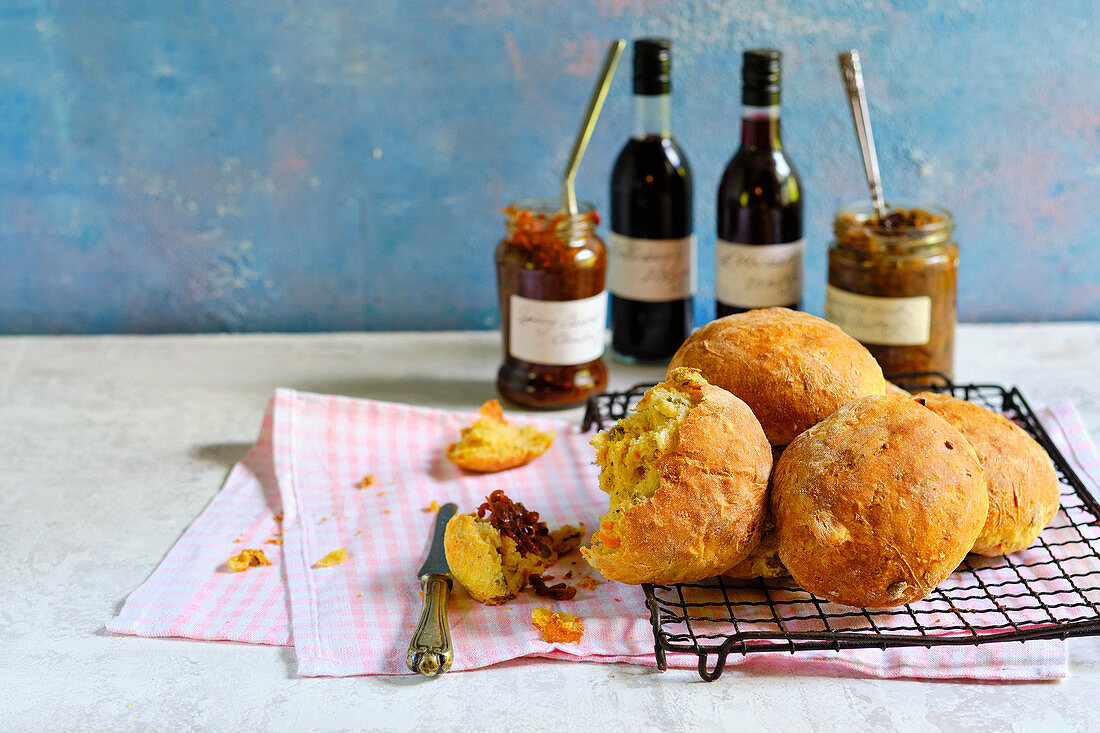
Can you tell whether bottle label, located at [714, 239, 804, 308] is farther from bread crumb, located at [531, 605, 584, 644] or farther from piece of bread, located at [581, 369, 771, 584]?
bread crumb, located at [531, 605, 584, 644]

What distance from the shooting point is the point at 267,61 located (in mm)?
1705

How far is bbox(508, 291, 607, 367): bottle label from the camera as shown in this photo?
4.88 ft

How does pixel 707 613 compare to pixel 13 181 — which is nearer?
pixel 707 613

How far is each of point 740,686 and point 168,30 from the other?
4.48 feet

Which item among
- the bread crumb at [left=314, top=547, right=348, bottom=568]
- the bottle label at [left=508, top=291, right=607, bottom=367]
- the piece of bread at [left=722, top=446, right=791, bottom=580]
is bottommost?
the bread crumb at [left=314, top=547, right=348, bottom=568]

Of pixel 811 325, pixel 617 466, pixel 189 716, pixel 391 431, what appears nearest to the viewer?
pixel 189 716

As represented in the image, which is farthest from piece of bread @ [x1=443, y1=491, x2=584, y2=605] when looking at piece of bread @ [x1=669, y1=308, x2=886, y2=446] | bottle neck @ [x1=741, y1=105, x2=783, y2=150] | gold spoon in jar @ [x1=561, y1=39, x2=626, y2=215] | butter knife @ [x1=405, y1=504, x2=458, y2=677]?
bottle neck @ [x1=741, y1=105, x2=783, y2=150]

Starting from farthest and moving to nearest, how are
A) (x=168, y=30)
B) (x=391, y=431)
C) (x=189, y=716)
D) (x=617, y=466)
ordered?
(x=168, y=30), (x=391, y=431), (x=617, y=466), (x=189, y=716)

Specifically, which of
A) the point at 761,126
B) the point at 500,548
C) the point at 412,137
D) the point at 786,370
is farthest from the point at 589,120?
the point at 500,548

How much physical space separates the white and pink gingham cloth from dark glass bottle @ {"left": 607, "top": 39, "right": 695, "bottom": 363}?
0.30 m

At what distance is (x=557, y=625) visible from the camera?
0.98 m

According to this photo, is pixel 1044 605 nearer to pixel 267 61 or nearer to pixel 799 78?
pixel 799 78

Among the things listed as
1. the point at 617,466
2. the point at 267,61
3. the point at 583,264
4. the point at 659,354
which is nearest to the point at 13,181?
the point at 267,61

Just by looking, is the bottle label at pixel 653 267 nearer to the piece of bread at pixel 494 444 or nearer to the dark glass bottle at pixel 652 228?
the dark glass bottle at pixel 652 228
